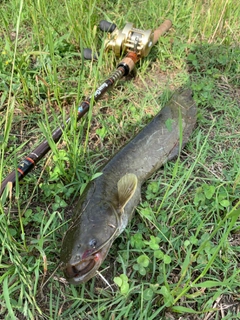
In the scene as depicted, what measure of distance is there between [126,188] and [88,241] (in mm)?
432

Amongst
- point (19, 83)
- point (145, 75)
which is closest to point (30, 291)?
point (19, 83)

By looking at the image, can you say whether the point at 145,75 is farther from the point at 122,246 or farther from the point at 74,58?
the point at 122,246

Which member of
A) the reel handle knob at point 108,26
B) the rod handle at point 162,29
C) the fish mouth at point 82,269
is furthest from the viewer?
the rod handle at point 162,29

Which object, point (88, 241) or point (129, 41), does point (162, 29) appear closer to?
point (129, 41)

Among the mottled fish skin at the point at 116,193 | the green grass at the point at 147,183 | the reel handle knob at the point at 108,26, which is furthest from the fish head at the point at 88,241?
the reel handle knob at the point at 108,26

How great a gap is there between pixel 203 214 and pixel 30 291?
46.3 inches

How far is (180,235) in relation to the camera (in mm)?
2016

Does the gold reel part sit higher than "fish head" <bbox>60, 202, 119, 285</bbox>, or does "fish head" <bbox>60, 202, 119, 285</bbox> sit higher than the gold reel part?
the gold reel part

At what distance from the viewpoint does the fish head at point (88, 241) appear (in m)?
1.66

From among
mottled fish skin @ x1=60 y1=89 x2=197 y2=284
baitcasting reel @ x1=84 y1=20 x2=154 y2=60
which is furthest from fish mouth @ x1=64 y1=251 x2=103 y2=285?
baitcasting reel @ x1=84 y1=20 x2=154 y2=60

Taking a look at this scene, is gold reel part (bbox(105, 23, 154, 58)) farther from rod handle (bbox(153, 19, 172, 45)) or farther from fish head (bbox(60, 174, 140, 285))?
fish head (bbox(60, 174, 140, 285))

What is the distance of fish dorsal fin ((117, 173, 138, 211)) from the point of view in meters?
1.96

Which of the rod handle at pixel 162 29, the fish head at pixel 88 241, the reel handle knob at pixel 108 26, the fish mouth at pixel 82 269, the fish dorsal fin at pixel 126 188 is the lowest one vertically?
the fish mouth at pixel 82 269

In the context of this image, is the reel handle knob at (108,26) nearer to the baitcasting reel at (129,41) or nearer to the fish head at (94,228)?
the baitcasting reel at (129,41)
